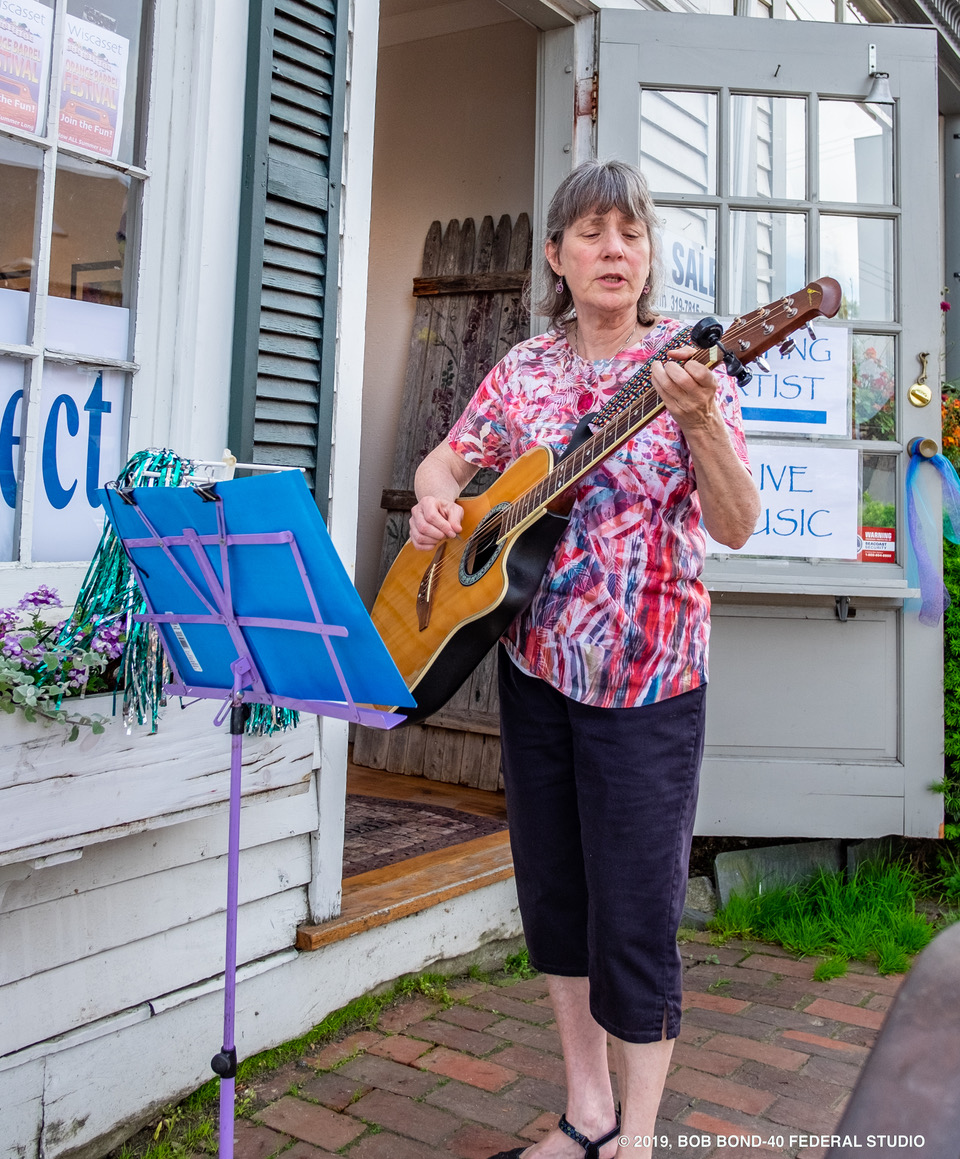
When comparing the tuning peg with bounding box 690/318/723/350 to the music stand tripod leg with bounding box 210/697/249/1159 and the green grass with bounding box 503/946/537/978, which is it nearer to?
the music stand tripod leg with bounding box 210/697/249/1159

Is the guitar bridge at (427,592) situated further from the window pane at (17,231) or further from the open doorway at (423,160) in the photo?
the open doorway at (423,160)

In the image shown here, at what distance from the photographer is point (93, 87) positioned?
6.44 feet

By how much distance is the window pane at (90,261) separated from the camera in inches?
75.6

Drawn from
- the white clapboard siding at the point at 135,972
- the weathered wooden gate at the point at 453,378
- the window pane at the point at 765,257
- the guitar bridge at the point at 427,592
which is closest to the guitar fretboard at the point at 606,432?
the guitar bridge at the point at 427,592

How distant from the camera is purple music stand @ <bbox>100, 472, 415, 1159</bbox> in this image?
1.22 m

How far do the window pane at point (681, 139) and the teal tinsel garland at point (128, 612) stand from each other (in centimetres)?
191

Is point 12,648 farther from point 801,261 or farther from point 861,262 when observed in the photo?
point 861,262

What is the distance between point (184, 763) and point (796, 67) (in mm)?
2566

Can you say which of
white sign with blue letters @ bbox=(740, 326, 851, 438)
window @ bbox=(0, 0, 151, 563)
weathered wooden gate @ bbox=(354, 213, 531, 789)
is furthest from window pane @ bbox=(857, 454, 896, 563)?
window @ bbox=(0, 0, 151, 563)

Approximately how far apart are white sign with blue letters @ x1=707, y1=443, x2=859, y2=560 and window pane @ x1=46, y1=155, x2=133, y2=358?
1.71 meters

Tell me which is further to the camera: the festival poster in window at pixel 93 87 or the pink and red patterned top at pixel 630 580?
the festival poster in window at pixel 93 87

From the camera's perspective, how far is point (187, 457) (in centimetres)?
206

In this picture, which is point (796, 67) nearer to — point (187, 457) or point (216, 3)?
point (216, 3)

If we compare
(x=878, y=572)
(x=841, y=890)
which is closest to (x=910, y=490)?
(x=878, y=572)
